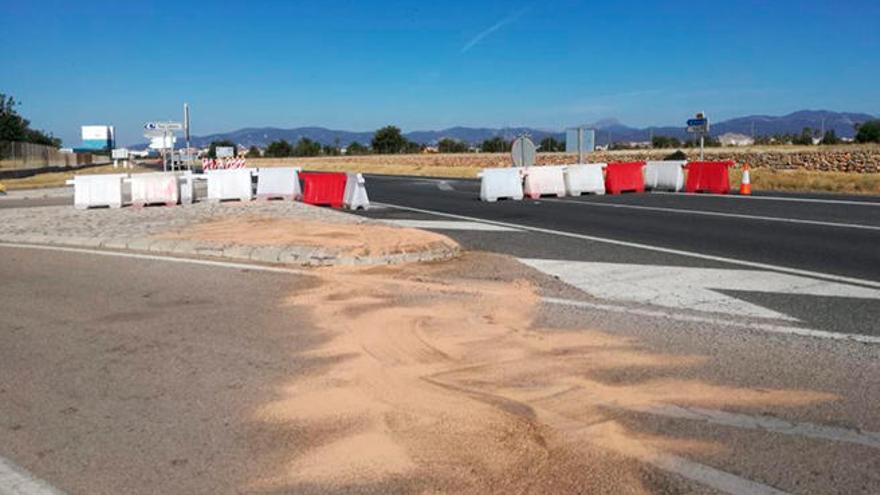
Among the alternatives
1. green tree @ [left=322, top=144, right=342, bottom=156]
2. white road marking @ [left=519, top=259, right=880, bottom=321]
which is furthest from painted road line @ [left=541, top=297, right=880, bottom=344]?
green tree @ [left=322, top=144, right=342, bottom=156]

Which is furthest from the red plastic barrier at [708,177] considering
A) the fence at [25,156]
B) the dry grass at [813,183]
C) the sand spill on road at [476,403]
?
the fence at [25,156]

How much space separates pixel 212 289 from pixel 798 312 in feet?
19.8

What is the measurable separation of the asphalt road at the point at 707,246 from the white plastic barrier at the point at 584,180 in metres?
1.88

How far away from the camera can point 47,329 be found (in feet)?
22.2

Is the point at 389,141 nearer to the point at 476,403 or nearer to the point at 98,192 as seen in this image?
the point at 98,192

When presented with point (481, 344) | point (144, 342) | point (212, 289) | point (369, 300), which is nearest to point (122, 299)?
point (212, 289)

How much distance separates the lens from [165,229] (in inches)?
525

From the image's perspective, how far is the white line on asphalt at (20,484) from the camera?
143 inches

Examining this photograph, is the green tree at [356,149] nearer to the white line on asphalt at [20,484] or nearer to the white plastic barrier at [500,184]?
the white plastic barrier at [500,184]

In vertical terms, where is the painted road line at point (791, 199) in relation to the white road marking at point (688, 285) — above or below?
above

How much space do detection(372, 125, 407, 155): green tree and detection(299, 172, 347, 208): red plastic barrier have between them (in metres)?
98.9

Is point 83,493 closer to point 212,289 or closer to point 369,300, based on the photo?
point 369,300

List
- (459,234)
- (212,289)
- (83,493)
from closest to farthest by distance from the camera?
(83,493)
(212,289)
(459,234)

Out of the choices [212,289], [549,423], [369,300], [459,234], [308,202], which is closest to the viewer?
[549,423]
